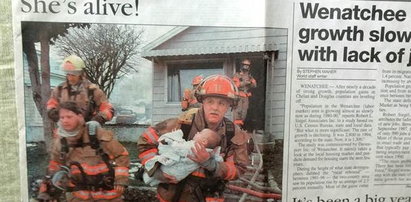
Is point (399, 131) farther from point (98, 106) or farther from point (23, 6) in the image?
point (23, 6)

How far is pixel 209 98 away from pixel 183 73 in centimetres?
5

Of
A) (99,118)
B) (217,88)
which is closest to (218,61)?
(217,88)

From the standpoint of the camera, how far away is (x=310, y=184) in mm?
459

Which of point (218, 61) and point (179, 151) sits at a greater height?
point (218, 61)

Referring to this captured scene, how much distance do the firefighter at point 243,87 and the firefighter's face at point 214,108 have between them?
16mm

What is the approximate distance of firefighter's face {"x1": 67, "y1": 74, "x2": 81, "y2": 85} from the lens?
16.5 inches

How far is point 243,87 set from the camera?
0.44 metres

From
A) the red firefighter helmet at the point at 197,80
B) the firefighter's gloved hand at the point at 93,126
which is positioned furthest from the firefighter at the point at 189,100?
the firefighter's gloved hand at the point at 93,126

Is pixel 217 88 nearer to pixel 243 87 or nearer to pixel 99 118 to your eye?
pixel 243 87

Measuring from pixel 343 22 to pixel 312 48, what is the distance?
0.05 meters

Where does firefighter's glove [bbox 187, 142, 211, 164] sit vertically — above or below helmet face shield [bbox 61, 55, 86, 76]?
below

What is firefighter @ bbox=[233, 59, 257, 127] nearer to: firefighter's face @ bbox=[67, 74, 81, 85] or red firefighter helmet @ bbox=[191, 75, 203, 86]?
red firefighter helmet @ bbox=[191, 75, 203, 86]

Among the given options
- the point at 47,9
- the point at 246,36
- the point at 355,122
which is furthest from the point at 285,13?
the point at 47,9

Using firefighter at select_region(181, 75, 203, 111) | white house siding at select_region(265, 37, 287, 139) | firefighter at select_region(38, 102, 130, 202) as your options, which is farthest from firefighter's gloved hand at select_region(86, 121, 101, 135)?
white house siding at select_region(265, 37, 287, 139)
